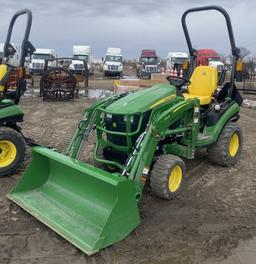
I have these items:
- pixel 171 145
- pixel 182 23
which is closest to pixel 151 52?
pixel 182 23

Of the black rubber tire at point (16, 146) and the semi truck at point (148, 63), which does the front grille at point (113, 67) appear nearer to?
the semi truck at point (148, 63)

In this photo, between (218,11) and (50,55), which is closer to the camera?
(218,11)

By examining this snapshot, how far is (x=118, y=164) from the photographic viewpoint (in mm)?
4535

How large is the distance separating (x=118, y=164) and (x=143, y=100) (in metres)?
0.82

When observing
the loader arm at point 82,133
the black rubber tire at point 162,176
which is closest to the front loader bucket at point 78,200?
the loader arm at point 82,133

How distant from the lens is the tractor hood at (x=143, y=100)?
4488 mm

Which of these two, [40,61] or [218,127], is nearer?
[218,127]

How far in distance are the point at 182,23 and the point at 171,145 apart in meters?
2.62

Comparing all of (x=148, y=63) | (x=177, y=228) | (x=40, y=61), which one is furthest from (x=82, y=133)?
(x=148, y=63)

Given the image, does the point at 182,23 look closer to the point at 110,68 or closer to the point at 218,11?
the point at 218,11

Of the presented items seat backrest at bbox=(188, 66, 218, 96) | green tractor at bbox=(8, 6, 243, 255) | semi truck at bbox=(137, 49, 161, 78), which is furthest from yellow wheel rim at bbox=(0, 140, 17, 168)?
semi truck at bbox=(137, 49, 161, 78)

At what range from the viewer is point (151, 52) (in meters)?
32.2

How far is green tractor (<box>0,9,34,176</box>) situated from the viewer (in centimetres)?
530

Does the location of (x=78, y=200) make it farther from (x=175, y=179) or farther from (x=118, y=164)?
(x=175, y=179)
